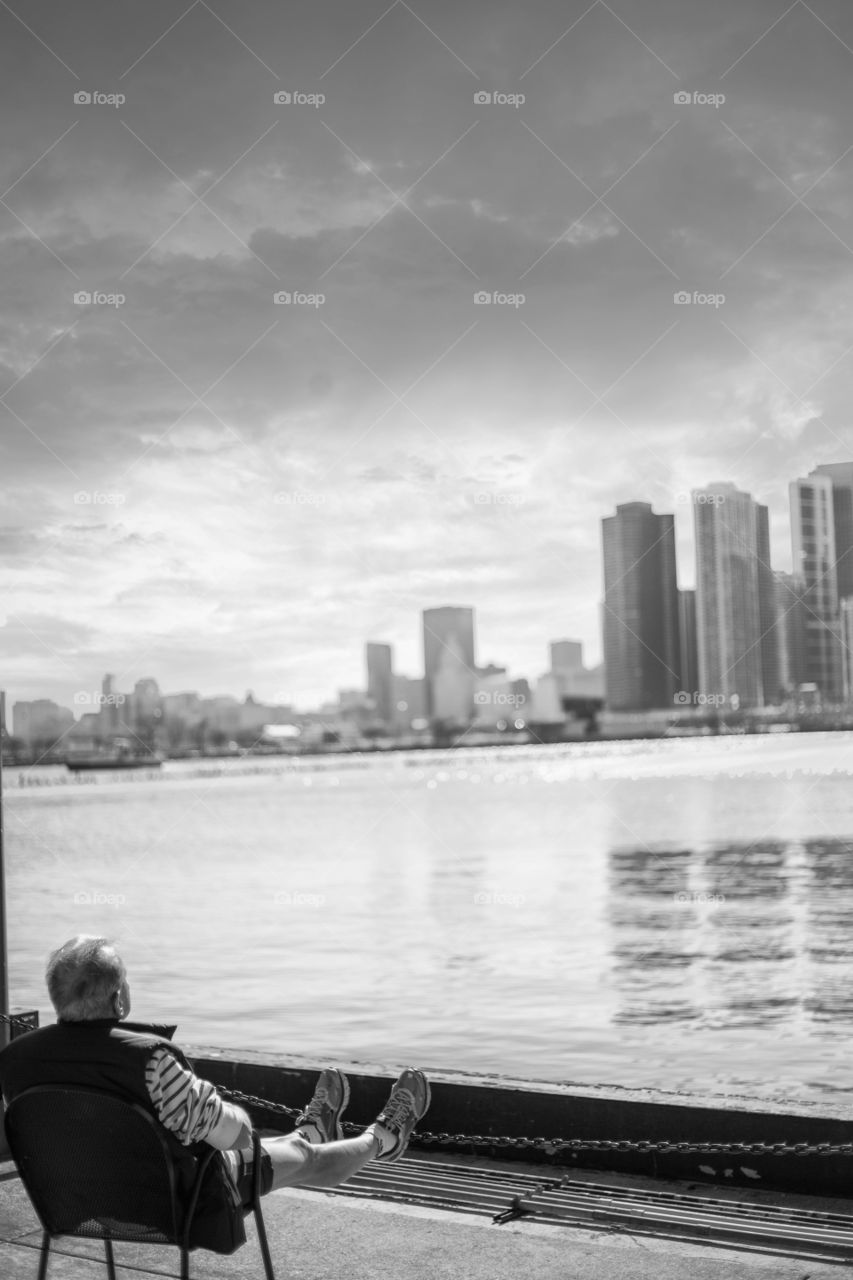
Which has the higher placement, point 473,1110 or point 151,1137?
point 151,1137

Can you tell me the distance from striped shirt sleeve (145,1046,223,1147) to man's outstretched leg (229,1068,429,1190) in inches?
16.3

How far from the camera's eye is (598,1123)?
573cm

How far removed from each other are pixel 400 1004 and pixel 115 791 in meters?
101

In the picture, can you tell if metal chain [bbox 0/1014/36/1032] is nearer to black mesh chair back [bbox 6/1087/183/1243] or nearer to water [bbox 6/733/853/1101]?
black mesh chair back [bbox 6/1087/183/1243]

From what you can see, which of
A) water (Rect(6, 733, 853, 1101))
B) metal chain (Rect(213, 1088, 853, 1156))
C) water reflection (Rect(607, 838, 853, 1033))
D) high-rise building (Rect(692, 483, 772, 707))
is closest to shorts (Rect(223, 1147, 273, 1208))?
metal chain (Rect(213, 1088, 853, 1156))

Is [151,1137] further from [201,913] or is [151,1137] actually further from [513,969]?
[201,913]

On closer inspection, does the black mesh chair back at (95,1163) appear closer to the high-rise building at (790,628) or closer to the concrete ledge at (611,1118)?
the concrete ledge at (611,1118)

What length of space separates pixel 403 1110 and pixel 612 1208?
95cm

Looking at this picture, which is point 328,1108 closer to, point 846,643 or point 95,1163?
point 95,1163

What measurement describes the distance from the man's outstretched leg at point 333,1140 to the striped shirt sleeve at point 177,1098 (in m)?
0.41

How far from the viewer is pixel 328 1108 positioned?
482 cm

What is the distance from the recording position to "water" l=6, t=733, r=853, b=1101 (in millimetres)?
13562

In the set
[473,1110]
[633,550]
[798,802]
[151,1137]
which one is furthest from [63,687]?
[798,802]

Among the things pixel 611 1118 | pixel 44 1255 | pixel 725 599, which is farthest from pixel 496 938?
pixel 725 599
